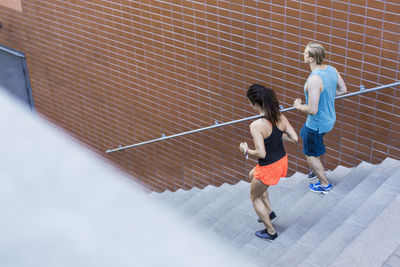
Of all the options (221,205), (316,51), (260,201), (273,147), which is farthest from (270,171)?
(221,205)

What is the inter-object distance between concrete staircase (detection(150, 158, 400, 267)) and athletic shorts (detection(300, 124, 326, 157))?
1.66ft

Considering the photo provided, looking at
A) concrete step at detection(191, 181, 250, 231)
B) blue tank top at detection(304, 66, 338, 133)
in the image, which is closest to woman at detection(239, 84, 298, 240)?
blue tank top at detection(304, 66, 338, 133)

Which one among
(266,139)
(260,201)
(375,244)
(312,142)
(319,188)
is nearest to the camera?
(375,244)

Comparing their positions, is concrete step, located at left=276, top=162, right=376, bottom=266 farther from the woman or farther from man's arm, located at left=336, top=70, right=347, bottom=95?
man's arm, located at left=336, top=70, right=347, bottom=95

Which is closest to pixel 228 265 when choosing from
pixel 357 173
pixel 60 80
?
pixel 357 173

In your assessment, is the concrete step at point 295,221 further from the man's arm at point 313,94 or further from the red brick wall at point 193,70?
the man's arm at point 313,94

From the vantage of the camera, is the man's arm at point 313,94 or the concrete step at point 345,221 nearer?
the concrete step at point 345,221

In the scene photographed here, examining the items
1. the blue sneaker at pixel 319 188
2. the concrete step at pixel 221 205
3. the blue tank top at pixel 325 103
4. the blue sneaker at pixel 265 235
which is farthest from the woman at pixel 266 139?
the concrete step at pixel 221 205

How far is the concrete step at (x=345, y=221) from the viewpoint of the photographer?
3.85 meters

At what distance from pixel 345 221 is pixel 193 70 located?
122 inches

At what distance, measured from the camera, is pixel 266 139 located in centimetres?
395

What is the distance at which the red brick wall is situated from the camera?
4.98 meters

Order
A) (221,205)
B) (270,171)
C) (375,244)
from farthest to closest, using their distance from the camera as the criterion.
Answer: (221,205) → (270,171) → (375,244)

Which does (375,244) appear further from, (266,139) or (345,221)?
(266,139)
